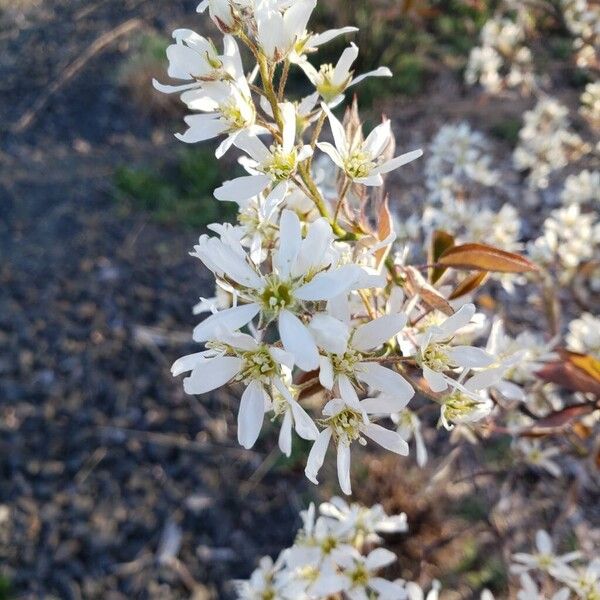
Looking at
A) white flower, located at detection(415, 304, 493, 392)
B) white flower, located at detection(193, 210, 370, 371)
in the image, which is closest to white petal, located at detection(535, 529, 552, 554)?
white flower, located at detection(415, 304, 493, 392)

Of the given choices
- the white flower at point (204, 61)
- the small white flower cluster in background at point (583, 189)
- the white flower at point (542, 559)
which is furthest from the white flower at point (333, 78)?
the small white flower cluster in background at point (583, 189)

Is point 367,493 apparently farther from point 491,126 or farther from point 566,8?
point 491,126

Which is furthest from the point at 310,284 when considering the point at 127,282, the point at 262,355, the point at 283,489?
the point at 127,282

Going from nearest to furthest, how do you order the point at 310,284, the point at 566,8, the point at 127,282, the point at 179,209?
the point at 310,284 < the point at 566,8 < the point at 127,282 < the point at 179,209

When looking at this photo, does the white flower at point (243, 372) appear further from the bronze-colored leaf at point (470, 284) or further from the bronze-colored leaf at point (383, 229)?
the bronze-colored leaf at point (470, 284)

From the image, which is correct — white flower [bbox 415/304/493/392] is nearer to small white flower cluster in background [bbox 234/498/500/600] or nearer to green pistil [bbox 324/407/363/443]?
green pistil [bbox 324/407/363/443]
